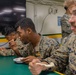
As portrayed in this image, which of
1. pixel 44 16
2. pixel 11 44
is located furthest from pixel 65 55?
pixel 44 16

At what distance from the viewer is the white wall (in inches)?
149

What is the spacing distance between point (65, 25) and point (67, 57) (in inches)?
39.2

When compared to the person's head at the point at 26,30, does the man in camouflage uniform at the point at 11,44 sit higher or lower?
lower

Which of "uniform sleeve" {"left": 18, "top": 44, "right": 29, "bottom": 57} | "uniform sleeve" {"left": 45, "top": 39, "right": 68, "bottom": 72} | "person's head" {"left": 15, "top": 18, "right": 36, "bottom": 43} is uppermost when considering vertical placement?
"person's head" {"left": 15, "top": 18, "right": 36, "bottom": 43}

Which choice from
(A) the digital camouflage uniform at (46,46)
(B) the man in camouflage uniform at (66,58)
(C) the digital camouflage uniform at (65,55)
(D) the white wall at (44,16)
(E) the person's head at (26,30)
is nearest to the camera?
(B) the man in camouflage uniform at (66,58)

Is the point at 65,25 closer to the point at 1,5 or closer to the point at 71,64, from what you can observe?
the point at 71,64

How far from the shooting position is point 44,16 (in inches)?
158

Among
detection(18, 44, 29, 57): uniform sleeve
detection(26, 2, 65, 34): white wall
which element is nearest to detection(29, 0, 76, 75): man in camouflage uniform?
detection(18, 44, 29, 57): uniform sleeve

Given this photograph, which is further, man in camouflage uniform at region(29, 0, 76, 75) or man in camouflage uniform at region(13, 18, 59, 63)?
man in camouflage uniform at region(13, 18, 59, 63)

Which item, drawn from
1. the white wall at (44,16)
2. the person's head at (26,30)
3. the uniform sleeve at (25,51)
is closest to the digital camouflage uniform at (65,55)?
the person's head at (26,30)

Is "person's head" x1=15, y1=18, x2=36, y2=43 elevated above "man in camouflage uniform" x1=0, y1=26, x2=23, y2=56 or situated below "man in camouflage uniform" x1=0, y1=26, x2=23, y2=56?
above

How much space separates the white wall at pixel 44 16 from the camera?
12.5 ft

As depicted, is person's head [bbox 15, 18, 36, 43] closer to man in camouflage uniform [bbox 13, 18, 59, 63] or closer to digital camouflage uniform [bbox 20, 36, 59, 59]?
man in camouflage uniform [bbox 13, 18, 59, 63]

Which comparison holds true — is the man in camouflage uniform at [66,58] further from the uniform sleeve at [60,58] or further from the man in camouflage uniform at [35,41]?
the man in camouflage uniform at [35,41]
